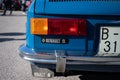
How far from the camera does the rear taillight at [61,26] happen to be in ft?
12.0

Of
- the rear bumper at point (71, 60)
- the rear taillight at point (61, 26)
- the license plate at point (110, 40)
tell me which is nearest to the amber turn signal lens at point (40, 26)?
the rear taillight at point (61, 26)

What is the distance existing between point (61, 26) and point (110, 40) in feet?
1.82

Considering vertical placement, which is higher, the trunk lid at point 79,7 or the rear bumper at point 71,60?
the trunk lid at point 79,7

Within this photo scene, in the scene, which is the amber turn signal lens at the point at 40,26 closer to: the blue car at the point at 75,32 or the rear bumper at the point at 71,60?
the blue car at the point at 75,32

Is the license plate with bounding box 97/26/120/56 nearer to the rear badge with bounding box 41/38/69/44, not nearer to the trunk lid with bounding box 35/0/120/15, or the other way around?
the trunk lid with bounding box 35/0/120/15

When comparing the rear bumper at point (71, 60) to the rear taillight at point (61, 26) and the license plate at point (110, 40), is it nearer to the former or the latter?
the license plate at point (110, 40)

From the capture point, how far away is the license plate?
11.8 feet

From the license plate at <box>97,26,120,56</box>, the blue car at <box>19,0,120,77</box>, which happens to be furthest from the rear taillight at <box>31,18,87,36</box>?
the license plate at <box>97,26,120,56</box>

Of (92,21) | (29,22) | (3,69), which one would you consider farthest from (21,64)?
(92,21)

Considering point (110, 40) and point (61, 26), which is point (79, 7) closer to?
point (61, 26)

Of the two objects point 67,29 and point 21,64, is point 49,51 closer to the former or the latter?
point 67,29

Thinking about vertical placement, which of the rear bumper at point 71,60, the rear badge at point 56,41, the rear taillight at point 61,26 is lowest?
the rear bumper at point 71,60

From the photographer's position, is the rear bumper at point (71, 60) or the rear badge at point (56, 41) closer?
the rear bumper at point (71, 60)

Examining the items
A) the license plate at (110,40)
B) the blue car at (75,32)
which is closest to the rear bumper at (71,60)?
the blue car at (75,32)
